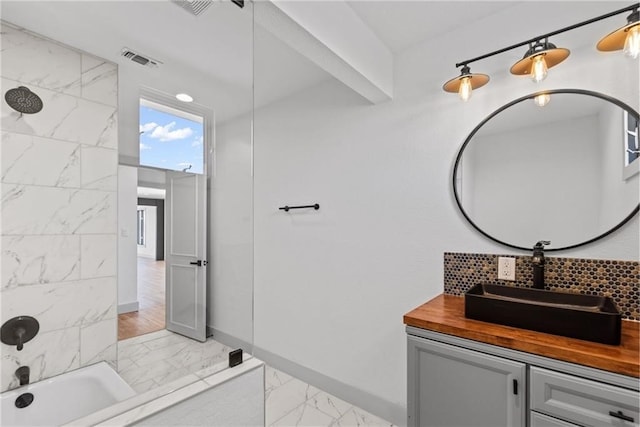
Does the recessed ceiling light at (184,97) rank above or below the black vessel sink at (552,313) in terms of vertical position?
above

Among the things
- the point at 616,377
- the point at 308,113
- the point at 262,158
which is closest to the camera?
the point at 616,377

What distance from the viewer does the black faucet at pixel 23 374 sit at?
4.00 feet

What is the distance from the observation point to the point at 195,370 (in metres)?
1.39

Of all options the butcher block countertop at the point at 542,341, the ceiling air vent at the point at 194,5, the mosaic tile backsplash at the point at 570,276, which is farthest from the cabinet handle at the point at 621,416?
the ceiling air vent at the point at 194,5

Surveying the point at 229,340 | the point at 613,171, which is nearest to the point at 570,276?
the point at 613,171

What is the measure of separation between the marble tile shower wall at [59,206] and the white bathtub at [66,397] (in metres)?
0.04

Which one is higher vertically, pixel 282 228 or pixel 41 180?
pixel 41 180

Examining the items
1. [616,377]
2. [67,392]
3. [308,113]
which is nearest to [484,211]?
[616,377]

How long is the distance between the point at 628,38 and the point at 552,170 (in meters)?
0.60

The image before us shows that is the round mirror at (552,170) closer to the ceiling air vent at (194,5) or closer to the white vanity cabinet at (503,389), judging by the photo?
the white vanity cabinet at (503,389)

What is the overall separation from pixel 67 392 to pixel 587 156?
261cm

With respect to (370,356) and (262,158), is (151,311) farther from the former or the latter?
(262,158)

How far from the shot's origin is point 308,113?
2615mm

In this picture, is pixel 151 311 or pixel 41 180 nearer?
pixel 41 180
